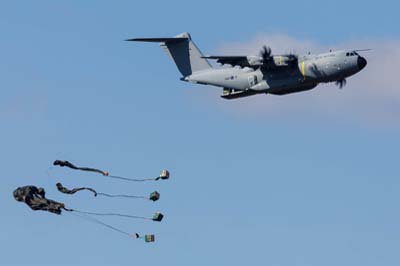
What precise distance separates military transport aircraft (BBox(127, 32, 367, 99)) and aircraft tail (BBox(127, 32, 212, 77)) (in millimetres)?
→ 4383

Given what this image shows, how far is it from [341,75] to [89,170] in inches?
1442

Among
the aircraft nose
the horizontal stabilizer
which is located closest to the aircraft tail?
the horizontal stabilizer

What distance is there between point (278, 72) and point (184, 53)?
15.2 m

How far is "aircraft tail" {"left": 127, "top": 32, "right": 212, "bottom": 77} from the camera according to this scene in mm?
117125

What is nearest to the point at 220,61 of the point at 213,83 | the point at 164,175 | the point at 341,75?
the point at 213,83

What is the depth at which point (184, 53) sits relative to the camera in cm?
11894

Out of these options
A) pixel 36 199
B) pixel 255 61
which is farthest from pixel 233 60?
pixel 36 199

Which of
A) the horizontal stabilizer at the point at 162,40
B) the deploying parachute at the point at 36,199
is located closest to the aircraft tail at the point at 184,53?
the horizontal stabilizer at the point at 162,40

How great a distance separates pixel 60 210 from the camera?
72375 millimetres

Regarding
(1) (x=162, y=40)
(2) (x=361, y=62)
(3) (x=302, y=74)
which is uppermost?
(1) (x=162, y=40)

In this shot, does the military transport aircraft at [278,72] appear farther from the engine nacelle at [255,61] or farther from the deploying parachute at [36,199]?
the deploying parachute at [36,199]

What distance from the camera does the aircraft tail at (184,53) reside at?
117 metres

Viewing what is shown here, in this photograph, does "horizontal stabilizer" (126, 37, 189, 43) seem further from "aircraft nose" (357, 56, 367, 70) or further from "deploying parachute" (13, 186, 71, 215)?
"deploying parachute" (13, 186, 71, 215)

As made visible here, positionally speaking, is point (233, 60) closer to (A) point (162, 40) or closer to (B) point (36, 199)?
(A) point (162, 40)
